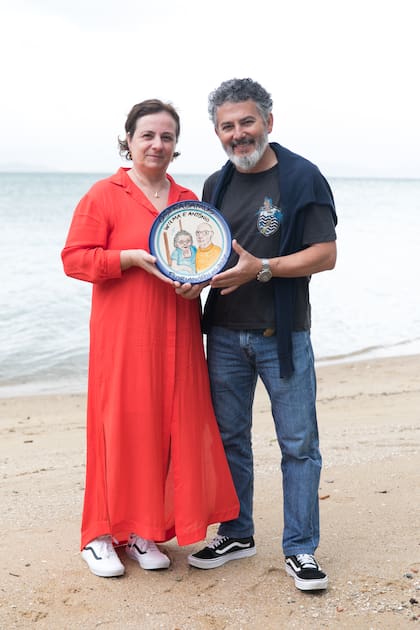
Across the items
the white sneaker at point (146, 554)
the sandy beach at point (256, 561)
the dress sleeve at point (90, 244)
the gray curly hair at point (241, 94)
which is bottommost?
the sandy beach at point (256, 561)

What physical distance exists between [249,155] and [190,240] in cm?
42

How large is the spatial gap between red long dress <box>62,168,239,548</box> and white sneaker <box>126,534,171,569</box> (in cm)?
14

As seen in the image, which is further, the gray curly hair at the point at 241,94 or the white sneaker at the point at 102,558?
the white sneaker at the point at 102,558

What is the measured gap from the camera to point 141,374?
342cm

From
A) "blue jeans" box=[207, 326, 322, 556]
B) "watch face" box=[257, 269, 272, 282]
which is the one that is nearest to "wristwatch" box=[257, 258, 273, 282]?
"watch face" box=[257, 269, 272, 282]

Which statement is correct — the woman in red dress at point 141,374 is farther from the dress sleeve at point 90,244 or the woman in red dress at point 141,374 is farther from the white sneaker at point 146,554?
the white sneaker at point 146,554

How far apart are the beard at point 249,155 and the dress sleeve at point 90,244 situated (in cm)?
58

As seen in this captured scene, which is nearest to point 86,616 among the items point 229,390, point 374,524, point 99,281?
point 229,390

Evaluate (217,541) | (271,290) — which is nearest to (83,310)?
(217,541)

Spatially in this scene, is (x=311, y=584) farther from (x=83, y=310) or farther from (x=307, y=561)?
(x=83, y=310)

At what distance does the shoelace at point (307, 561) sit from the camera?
3418 mm

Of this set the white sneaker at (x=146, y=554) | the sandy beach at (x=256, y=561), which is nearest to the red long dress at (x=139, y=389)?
the white sneaker at (x=146, y=554)

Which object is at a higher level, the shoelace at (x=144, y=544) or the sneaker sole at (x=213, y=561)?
the shoelace at (x=144, y=544)

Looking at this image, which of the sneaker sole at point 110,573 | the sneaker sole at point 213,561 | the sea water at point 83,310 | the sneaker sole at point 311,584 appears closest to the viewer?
the sneaker sole at point 311,584
